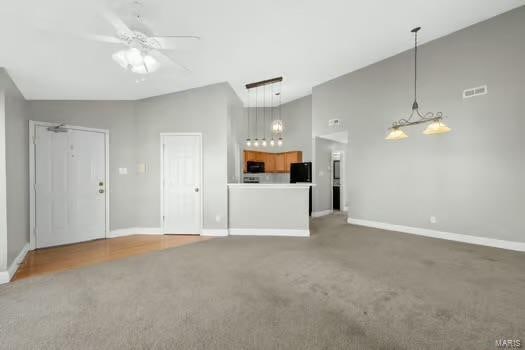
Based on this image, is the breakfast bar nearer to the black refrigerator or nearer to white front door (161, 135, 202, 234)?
white front door (161, 135, 202, 234)

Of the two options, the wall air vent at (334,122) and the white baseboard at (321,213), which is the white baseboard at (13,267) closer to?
the white baseboard at (321,213)

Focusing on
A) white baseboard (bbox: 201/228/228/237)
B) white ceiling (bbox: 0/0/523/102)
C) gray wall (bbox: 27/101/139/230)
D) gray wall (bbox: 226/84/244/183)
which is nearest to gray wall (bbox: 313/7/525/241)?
white ceiling (bbox: 0/0/523/102)

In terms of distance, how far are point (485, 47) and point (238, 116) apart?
505 cm

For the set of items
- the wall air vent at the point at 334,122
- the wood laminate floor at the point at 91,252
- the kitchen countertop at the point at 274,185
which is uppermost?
the wall air vent at the point at 334,122

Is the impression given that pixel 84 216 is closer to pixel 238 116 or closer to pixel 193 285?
pixel 193 285

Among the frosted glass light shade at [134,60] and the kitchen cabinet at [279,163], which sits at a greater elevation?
the frosted glass light shade at [134,60]

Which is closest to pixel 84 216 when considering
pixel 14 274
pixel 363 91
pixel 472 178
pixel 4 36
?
pixel 14 274

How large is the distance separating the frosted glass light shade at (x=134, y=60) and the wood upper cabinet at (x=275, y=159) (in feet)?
18.7

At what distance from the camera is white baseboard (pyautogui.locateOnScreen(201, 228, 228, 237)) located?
4820mm

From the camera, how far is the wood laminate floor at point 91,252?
3.20 m

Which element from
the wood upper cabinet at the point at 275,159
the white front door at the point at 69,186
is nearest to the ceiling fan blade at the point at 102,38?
the white front door at the point at 69,186

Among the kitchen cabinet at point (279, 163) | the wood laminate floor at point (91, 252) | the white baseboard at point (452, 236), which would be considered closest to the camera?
the wood laminate floor at point (91, 252)

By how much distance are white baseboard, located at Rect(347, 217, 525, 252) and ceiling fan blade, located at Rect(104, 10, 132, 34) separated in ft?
19.6

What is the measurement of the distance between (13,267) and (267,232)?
153 inches
